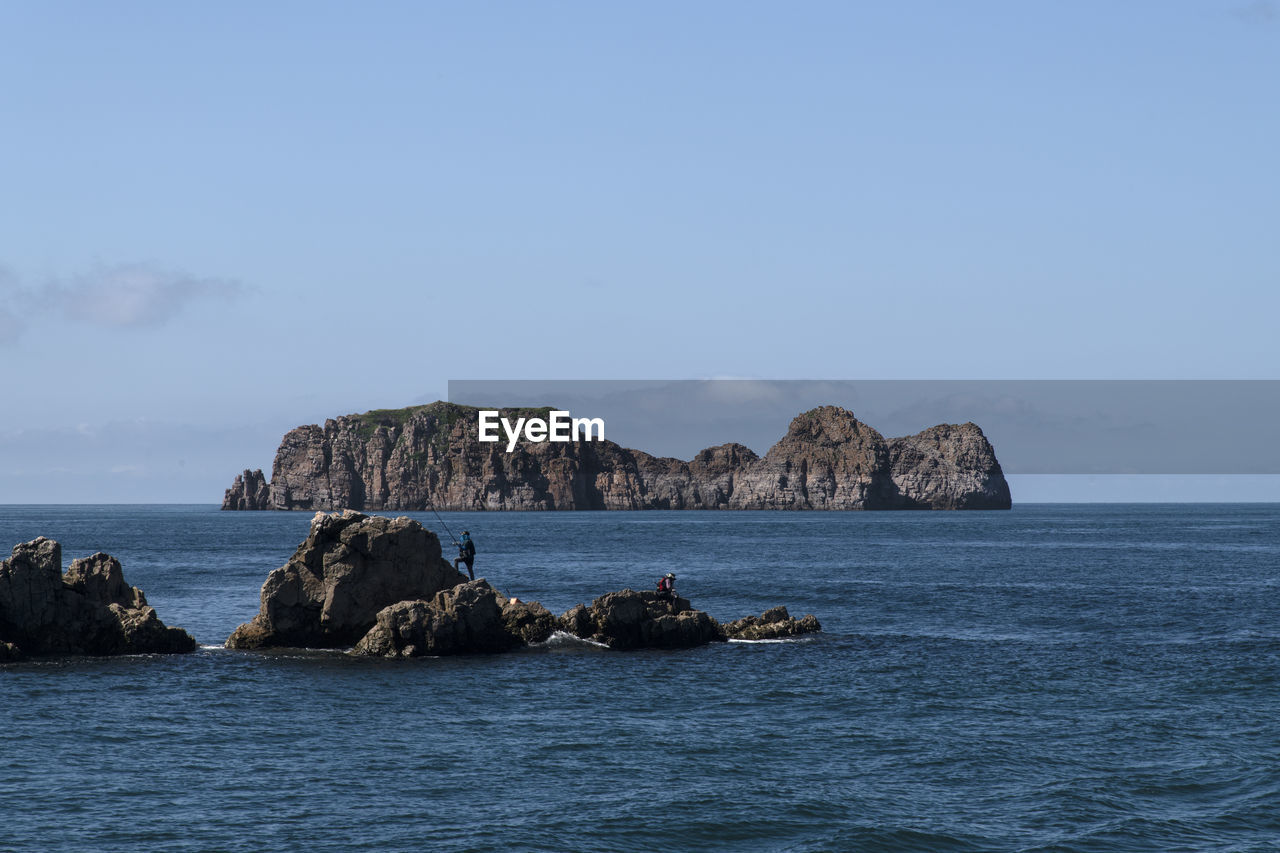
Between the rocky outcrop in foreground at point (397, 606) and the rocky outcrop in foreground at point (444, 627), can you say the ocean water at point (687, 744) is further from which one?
the rocky outcrop in foreground at point (397, 606)

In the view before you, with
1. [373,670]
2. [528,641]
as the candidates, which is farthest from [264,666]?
[528,641]

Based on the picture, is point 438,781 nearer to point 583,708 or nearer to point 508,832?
point 508,832

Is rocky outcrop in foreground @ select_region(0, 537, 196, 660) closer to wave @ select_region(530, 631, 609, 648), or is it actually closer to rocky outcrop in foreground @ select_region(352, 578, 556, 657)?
rocky outcrop in foreground @ select_region(352, 578, 556, 657)

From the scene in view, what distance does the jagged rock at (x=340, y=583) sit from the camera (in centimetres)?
4731

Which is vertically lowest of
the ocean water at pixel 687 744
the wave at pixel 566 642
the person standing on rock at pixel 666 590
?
the ocean water at pixel 687 744

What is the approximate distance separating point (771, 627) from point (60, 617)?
28628 millimetres

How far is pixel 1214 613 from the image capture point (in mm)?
59969

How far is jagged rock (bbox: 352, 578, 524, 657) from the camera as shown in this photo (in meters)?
45.2

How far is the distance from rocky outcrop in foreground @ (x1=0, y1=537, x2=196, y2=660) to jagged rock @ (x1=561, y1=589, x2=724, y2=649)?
621 inches

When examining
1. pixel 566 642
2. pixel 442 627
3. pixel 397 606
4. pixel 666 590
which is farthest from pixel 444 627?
pixel 666 590

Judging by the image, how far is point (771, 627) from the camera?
5084 cm

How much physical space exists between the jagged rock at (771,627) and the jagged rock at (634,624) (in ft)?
6.45

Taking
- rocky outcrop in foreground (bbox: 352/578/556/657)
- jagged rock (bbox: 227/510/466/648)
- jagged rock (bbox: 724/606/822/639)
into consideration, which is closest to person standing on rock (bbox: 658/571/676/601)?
jagged rock (bbox: 724/606/822/639)

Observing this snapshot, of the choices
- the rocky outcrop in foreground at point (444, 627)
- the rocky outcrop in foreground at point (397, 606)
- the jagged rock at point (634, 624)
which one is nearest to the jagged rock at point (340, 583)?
the rocky outcrop in foreground at point (397, 606)
